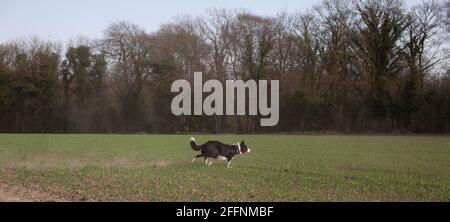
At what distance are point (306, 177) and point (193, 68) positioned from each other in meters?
43.2

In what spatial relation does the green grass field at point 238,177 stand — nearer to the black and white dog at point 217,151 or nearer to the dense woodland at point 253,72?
the black and white dog at point 217,151

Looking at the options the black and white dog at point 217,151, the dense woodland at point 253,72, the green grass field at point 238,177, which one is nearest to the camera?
the green grass field at point 238,177

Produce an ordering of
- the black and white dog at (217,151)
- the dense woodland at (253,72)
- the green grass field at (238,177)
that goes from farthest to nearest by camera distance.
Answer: the dense woodland at (253,72) → the black and white dog at (217,151) → the green grass field at (238,177)

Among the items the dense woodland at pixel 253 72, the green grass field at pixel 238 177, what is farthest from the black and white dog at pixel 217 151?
the dense woodland at pixel 253 72

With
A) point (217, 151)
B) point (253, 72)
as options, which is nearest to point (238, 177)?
point (217, 151)

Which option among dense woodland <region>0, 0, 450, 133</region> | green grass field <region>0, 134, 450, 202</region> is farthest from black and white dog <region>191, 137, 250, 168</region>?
dense woodland <region>0, 0, 450, 133</region>

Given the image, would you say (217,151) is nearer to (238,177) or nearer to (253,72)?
(238,177)

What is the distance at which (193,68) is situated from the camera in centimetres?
5766

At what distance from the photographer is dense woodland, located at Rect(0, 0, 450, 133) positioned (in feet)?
165

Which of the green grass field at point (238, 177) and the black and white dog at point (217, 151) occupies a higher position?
the black and white dog at point (217, 151)

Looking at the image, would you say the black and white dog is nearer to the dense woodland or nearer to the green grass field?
the green grass field

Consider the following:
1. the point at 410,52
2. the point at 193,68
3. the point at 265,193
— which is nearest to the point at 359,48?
the point at 410,52

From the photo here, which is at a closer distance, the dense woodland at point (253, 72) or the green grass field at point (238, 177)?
the green grass field at point (238, 177)

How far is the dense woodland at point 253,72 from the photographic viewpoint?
165ft
